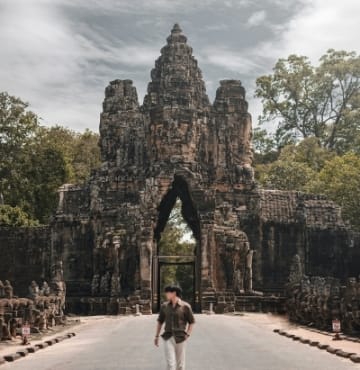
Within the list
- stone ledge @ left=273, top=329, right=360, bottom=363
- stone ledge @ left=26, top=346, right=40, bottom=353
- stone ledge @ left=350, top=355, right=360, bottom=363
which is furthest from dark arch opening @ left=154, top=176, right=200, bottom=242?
stone ledge @ left=350, top=355, right=360, bottom=363

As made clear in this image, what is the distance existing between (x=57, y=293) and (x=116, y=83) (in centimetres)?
1696

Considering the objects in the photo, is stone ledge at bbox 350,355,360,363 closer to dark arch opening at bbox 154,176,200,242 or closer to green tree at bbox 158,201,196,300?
dark arch opening at bbox 154,176,200,242

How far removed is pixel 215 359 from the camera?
1548 cm

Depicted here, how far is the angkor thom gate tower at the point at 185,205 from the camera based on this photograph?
132 ft

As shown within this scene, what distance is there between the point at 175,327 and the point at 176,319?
13cm

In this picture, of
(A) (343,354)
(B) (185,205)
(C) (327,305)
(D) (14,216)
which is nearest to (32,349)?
(A) (343,354)

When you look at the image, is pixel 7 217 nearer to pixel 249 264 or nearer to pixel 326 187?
pixel 249 264

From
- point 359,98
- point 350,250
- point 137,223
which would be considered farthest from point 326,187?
point 137,223

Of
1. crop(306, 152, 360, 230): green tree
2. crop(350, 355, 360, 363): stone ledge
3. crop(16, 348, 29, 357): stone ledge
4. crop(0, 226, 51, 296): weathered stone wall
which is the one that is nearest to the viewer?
crop(350, 355, 360, 363): stone ledge

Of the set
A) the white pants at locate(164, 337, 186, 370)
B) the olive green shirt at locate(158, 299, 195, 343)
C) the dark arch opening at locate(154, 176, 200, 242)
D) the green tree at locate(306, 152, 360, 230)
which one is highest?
the green tree at locate(306, 152, 360, 230)

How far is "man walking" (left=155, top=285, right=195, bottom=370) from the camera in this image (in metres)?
11.1

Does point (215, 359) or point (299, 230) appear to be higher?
point (299, 230)

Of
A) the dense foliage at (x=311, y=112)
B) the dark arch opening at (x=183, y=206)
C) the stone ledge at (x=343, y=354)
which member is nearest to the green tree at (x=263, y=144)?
the dense foliage at (x=311, y=112)

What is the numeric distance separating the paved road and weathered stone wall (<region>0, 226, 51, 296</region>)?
20528mm
